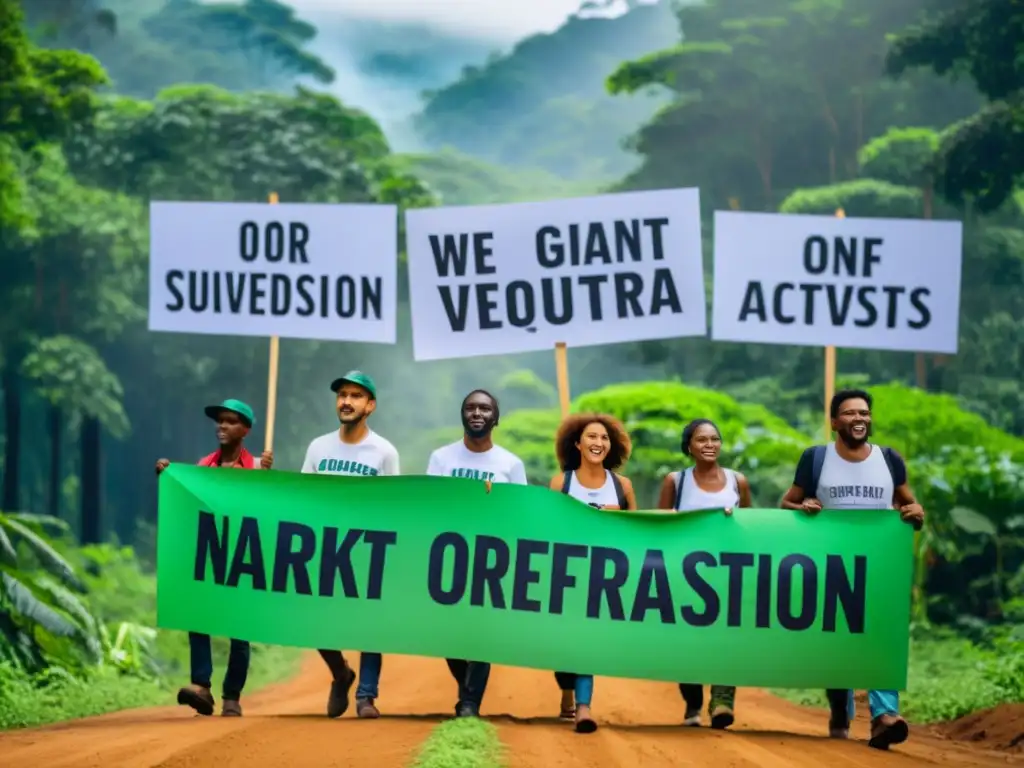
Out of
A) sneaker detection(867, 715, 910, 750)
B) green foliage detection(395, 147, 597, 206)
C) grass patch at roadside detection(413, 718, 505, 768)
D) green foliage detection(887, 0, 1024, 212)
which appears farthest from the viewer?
green foliage detection(395, 147, 597, 206)

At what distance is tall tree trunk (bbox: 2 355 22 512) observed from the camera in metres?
34.8

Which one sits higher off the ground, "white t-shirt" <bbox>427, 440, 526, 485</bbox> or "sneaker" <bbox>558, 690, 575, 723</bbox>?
"white t-shirt" <bbox>427, 440, 526, 485</bbox>

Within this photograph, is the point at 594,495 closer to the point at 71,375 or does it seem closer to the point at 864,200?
the point at 71,375

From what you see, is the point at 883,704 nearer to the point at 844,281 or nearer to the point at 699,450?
the point at 699,450

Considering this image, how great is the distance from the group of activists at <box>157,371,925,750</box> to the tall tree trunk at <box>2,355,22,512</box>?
26.7 m

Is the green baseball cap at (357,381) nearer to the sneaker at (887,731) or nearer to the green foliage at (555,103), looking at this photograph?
the sneaker at (887,731)

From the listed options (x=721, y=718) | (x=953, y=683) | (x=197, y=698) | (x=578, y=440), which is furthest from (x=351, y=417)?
(x=953, y=683)

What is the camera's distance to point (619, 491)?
9016mm

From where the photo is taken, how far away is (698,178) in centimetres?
4741

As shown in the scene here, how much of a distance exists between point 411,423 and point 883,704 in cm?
4750

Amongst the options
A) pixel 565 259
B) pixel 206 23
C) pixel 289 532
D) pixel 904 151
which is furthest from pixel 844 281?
pixel 206 23

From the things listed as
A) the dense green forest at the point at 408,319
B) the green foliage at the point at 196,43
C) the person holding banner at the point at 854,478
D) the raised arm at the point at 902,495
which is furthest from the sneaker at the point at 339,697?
the green foliage at the point at 196,43

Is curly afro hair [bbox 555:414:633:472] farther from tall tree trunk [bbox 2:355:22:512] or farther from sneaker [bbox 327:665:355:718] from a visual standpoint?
tall tree trunk [bbox 2:355:22:512]

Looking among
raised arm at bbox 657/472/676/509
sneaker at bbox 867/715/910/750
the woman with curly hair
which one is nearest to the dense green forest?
sneaker at bbox 867/715/910/750
